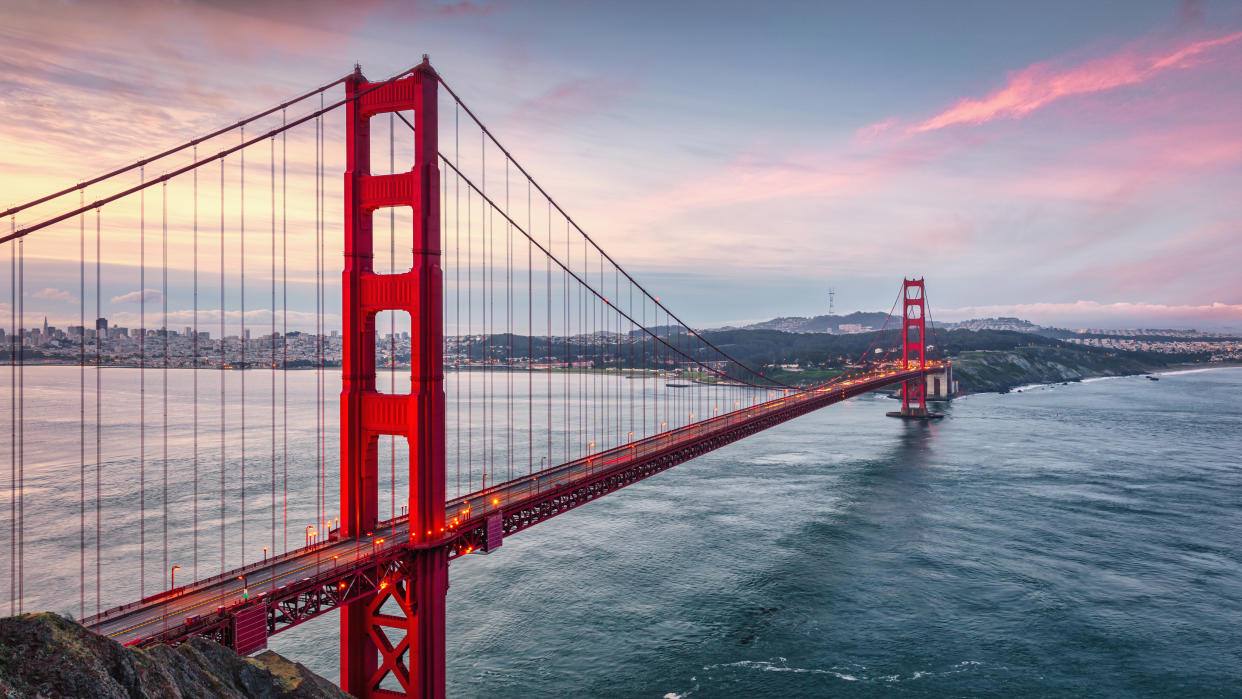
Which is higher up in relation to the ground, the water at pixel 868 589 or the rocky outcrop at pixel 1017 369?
the rocky outcrop at pixel 1017 369

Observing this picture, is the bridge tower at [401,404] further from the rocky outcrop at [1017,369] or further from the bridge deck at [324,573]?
the rocky outcrop at [1017,369]

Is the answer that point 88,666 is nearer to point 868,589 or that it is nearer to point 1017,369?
point 868,589

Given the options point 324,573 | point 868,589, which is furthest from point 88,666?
point 868,589

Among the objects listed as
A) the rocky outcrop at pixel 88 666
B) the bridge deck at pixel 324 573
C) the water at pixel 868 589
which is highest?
the rocky outcrop at pixel 88 666

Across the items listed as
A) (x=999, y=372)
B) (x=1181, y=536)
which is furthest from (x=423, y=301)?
(x=999, y=372)

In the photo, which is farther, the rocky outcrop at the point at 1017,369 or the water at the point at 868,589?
the rocky outcrop at the point at 1017,369

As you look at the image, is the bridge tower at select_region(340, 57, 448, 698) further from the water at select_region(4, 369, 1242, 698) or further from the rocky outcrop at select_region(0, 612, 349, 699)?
the rocky outcrop at select_region(0, 612, 349, 699)

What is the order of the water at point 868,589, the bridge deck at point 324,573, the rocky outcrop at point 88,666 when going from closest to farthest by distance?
1. the rocky outcrop at point 88,666
2. the bridge deck at point 324,573
3. the water at point 868,589

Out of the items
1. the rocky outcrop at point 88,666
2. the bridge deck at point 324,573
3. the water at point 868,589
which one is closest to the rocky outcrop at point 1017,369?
the water at point 868,589
